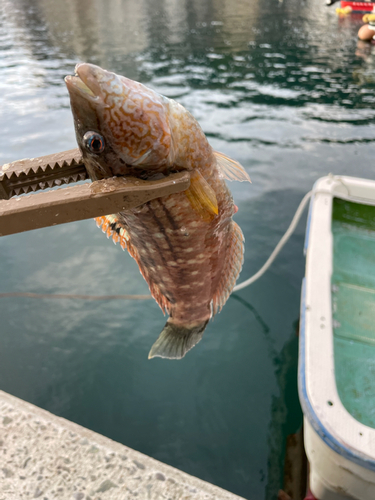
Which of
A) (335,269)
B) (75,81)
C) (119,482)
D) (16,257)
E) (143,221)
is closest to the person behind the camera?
(75,81)

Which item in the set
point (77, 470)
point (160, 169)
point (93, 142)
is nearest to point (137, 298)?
point (77, 470)

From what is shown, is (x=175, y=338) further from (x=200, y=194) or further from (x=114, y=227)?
(x=200, y=194)

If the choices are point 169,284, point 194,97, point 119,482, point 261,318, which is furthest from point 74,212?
point 194,97

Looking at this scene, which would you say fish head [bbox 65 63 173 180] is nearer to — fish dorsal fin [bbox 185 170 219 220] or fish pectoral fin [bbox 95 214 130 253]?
fish dorsal fin [bbox 185 170 219 220]

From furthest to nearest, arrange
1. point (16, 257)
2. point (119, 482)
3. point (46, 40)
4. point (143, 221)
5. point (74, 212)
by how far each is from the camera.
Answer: point (46, 40)
point (16, 257)
point (119, 482)
point (143, 221)
point (74, 212)

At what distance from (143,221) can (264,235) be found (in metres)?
5.07

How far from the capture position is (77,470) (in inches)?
90.1

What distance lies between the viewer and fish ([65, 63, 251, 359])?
5.52ft

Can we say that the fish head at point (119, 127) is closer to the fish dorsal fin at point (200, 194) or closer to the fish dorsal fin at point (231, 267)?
the fish dorsal fin at point (200, 194)

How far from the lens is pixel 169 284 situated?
231 centimetres

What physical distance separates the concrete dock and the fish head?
1866 mm

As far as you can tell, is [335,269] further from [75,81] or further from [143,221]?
[75,81]

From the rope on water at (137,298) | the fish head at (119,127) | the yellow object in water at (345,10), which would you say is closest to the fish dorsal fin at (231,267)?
the fish head at (119,127)

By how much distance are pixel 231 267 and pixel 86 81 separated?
1442 mm
